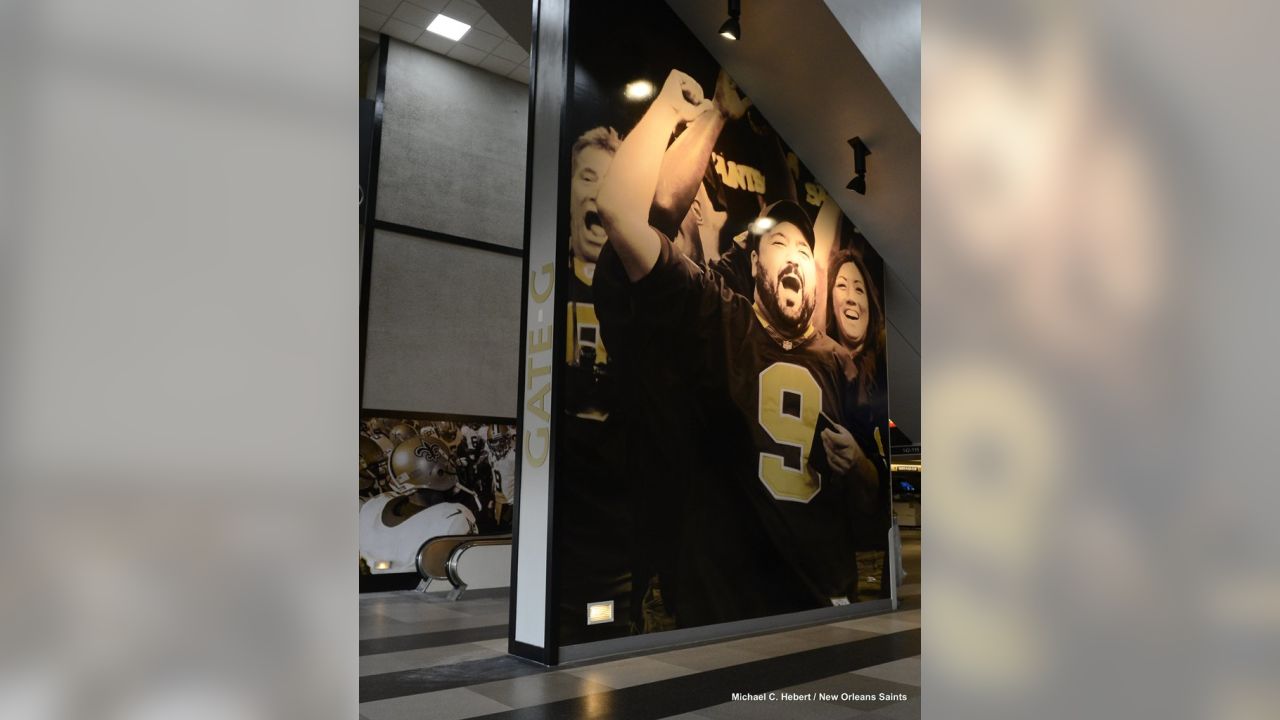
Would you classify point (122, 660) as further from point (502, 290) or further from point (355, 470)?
point (502, 290)

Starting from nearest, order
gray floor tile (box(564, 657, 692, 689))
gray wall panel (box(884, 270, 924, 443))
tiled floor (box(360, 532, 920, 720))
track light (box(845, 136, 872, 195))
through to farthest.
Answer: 1. tiled floor (box(360, 532, 920, 720))
2. gray floor tile (box(564, 657, 692, 689))
3. track light (box(845, 136, 872, 195))
4. gray wall panel (box(884, 270, 924, 443))

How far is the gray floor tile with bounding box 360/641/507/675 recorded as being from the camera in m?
4.22

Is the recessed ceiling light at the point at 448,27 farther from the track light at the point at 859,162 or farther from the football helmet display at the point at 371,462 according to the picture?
the track light at the point at 859,162

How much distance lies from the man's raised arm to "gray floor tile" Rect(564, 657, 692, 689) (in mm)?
2257

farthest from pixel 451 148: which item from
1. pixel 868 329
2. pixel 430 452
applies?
pixel 868 329

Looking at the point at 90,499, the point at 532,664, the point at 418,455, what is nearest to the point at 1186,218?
the point at 90,499

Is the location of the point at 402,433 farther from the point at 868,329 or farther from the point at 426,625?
the point at 868,329

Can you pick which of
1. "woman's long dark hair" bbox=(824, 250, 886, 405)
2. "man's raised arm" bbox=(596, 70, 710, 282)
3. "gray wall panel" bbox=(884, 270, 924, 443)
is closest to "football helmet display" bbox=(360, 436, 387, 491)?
"man's raised arm" bbox=(596, 70, 710, 282)

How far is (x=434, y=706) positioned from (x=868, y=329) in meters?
4.87

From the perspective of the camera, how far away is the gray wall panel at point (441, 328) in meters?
8.17

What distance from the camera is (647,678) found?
4.02 metres

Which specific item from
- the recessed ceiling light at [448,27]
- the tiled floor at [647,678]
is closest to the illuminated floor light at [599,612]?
the tiled floor at [647,678]

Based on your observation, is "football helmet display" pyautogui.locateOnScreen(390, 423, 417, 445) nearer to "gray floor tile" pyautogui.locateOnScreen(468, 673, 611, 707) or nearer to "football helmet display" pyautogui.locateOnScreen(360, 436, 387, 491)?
"football helmet display" pyautogui.locateOnScreen(360, 436, 387, 491)

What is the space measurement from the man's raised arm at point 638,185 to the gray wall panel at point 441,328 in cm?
390
